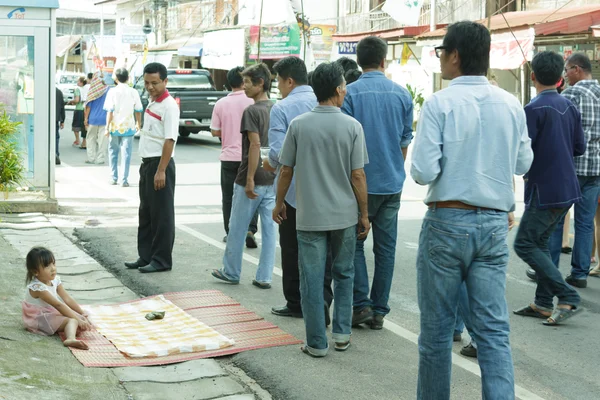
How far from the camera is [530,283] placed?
8.29 meters

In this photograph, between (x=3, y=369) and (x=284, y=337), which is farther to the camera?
(x=284, y=337)

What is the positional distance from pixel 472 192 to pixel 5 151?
669 centimetres

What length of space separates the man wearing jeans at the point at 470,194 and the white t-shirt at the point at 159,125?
431cm

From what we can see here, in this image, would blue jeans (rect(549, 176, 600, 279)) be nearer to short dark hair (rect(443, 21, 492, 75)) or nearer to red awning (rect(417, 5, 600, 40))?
short dark hair (rect(443, 21, 492, 75))

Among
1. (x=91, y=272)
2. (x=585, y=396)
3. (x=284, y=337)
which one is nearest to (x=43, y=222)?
(x=91, y=272)

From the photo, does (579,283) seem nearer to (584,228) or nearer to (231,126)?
(584,228)

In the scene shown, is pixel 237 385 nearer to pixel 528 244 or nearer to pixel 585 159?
pixel 528 244

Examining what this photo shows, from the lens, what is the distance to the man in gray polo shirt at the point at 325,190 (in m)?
5.78

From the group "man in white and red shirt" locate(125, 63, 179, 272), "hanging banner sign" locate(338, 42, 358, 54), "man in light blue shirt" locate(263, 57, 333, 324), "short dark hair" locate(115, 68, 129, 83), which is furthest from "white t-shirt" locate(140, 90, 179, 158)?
"hanging banner sign" locate(338, 42, 358, 54)

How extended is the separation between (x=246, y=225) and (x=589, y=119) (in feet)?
10.3

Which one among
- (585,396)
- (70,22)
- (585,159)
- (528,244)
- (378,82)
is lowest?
(585,396)

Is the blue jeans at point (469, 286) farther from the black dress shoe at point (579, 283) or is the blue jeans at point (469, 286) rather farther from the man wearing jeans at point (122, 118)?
the man wearing jeans at point (122, 118)

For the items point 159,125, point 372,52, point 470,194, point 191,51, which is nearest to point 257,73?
point 159,125

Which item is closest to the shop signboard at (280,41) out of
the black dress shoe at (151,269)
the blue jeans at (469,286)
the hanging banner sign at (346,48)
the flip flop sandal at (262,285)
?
the hanging banner sign at (346,48)
